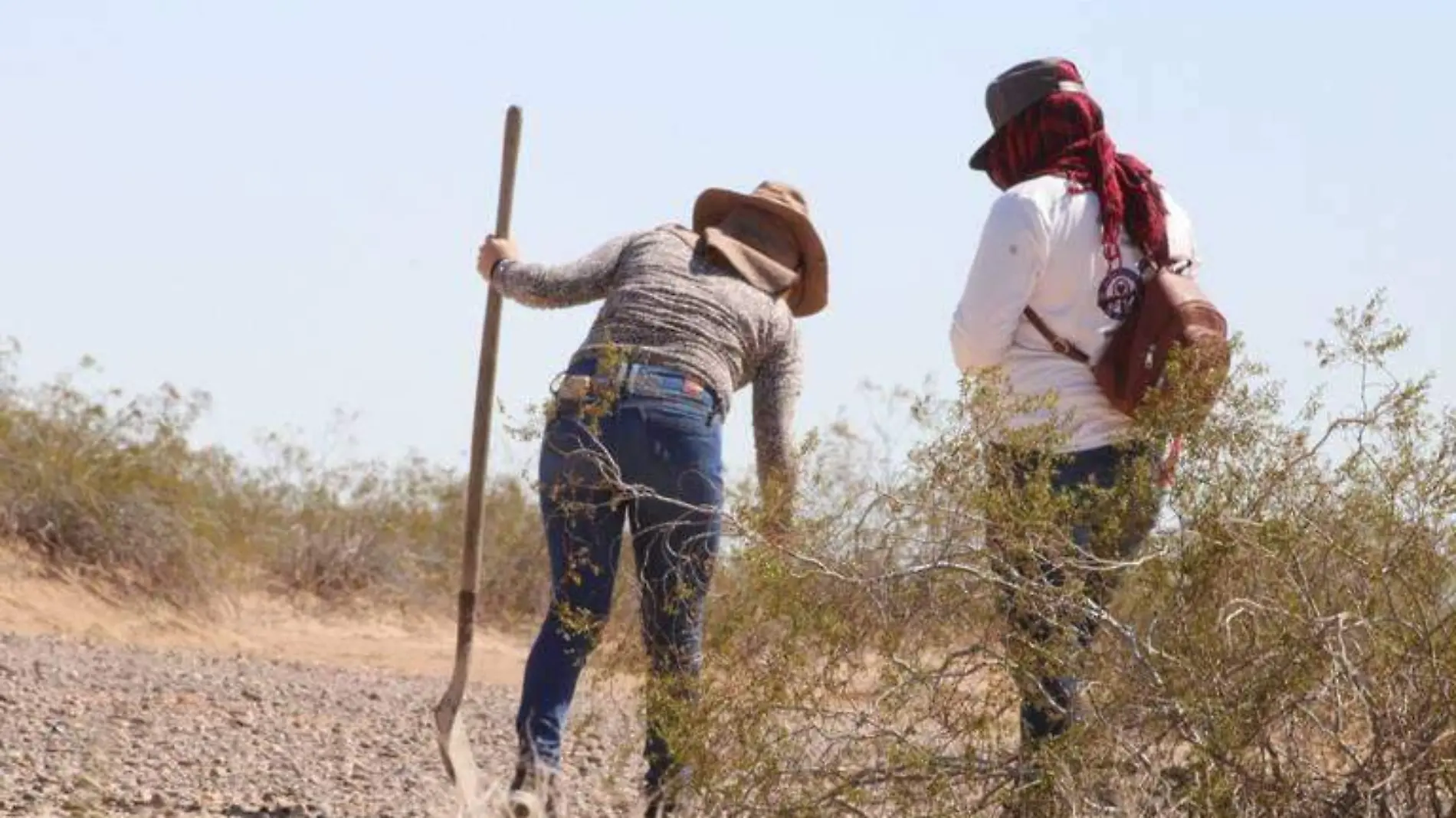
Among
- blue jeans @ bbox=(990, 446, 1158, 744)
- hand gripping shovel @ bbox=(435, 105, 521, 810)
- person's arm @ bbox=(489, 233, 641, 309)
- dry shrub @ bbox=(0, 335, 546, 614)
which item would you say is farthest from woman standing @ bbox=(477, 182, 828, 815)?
dry shrub @ bbox=(0, 335, 546, 614)

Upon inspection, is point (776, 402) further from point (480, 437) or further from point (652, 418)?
point (480, 437)

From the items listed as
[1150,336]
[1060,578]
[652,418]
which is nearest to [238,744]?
[652,418]

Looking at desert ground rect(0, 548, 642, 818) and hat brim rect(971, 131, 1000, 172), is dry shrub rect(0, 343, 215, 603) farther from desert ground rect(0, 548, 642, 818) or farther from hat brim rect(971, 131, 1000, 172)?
hat brim rect(971, 131, 1000, 172)

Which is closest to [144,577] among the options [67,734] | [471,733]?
[471,733]

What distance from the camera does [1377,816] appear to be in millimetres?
5582

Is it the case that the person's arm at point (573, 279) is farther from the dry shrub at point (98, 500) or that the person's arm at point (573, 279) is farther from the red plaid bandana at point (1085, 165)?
the dry shrub at point (98, 500)

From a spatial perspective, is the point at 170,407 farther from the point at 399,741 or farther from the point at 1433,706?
the point at 1433,706

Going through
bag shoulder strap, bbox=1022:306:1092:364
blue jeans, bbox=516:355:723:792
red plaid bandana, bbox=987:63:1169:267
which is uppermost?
red plaid bandana, bbox=987:63:1169:267

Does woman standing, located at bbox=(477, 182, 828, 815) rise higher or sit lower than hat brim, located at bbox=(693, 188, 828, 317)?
lower

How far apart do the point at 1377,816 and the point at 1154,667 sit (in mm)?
508

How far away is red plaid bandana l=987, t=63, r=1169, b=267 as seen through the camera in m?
6.61

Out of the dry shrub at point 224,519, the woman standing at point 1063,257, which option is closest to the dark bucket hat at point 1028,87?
the woman standing at point 1063,257

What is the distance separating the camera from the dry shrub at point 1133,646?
5594 millimetres

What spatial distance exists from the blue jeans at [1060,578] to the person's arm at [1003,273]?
0.52 meters
